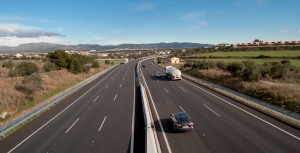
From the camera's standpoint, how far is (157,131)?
15109 millimetres

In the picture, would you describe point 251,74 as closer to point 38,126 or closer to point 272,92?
point 272,92

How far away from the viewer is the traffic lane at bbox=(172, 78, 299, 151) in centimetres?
1307

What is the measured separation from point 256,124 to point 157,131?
7.63 metres

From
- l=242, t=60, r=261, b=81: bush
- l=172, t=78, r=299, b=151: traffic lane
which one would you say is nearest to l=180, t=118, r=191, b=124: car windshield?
l=172, t=78, r=299, b=151: traffic lane

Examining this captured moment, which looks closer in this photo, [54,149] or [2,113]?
[54,149]

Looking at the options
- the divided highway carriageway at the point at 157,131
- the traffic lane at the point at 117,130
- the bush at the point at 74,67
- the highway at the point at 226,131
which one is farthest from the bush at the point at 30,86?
the bush at the point at 74,67

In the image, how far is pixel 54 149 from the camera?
12602 millimetres

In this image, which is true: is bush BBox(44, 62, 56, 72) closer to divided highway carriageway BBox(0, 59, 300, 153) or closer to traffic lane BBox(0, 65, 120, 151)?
traffic lane BBox(0, 65, 120, 151)

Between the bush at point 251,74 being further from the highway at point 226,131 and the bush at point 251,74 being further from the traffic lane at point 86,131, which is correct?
the traffic lane at point 86,131

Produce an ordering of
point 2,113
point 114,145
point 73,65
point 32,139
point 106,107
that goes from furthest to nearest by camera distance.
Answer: point 73,65, point 106,107, point 2,113, point 32,139, point 114,145

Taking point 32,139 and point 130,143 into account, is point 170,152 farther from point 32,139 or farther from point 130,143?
point 32,139

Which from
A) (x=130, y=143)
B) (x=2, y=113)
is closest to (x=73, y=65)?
(x=2, y=113)

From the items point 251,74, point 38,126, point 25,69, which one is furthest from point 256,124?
point 25,69

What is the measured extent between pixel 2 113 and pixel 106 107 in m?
9.58
